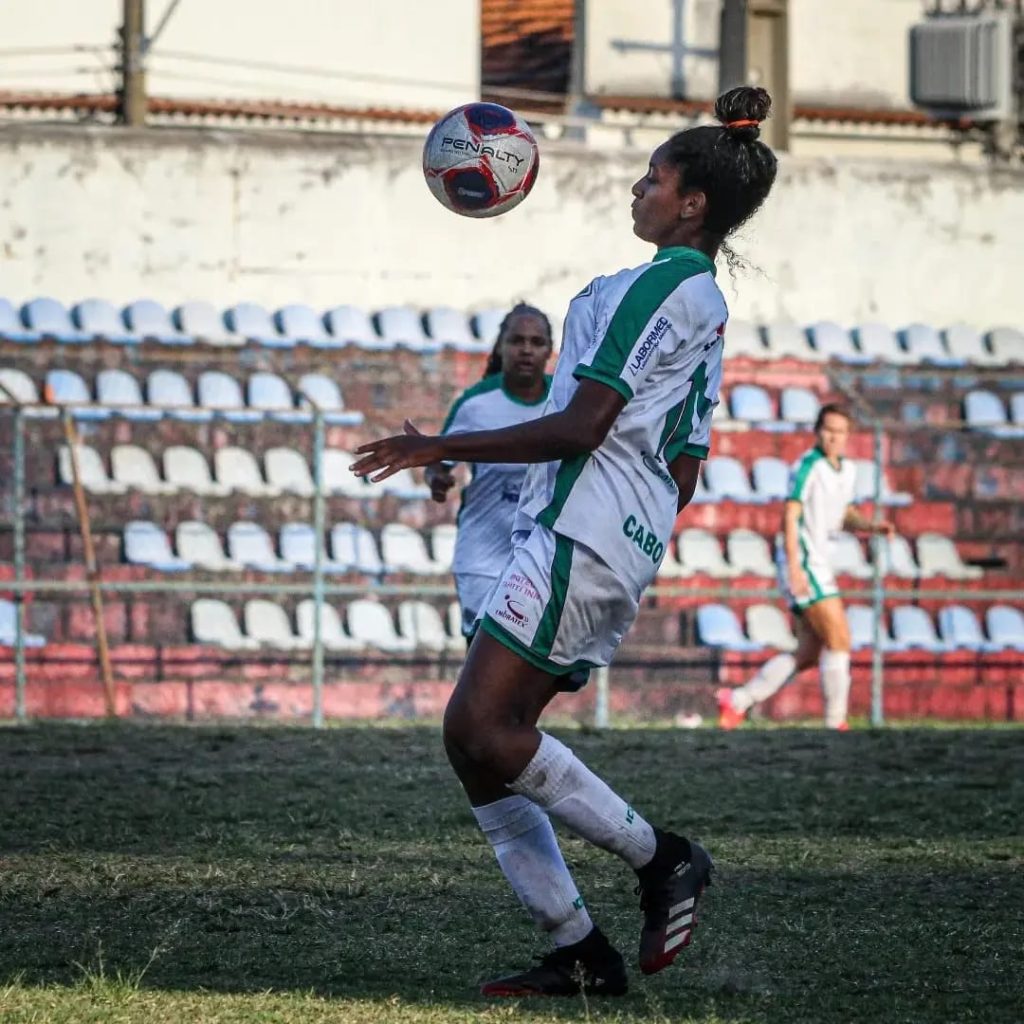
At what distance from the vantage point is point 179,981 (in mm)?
5125

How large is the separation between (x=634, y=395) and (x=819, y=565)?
8.80m

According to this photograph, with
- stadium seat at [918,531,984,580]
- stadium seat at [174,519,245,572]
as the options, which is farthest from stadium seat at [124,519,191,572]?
stadium seat at [918,531,984,580]

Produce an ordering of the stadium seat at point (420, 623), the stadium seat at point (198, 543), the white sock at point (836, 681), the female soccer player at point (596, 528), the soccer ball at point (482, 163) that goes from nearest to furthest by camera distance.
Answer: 1. the female soccer player at point (596, 528)
2. the soccer ball at point (482, 163)
3. the white sock at point (836, 681)
4. the stadium seat at point (198, 543)
5. the stadium seat at point (420, 623)

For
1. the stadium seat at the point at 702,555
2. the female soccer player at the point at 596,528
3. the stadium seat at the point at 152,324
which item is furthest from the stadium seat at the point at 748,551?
the female soccer player at the point at 596,528

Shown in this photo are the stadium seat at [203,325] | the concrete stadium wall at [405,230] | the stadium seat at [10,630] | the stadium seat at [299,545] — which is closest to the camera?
the stadium seat at [10,630]

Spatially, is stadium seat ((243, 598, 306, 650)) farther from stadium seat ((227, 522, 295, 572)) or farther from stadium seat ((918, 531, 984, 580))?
stadium seat ((918, 531, 984, 580))

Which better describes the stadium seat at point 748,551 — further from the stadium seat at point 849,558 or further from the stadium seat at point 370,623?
the stadium seat at point 370,623

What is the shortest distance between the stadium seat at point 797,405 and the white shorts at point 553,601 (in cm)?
1260

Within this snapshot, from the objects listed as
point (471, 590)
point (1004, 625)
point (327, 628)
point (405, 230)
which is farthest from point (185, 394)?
point (471, 590)

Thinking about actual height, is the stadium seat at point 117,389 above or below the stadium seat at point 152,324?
below

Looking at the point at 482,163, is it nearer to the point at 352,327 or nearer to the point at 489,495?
the point at 489,495

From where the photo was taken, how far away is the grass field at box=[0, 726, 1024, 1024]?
16.4 ft

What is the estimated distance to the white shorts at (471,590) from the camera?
8844mm

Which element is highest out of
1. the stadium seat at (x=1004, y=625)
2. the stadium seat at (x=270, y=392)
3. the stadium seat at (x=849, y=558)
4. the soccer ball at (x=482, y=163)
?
the soccer ball at (x=482, y=163)
